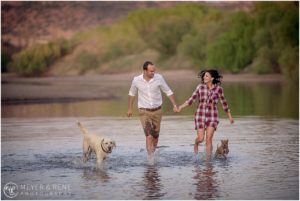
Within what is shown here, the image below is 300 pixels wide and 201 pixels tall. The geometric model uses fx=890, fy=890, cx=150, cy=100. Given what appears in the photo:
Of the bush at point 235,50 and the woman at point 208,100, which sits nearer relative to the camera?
the woman at point 208,100

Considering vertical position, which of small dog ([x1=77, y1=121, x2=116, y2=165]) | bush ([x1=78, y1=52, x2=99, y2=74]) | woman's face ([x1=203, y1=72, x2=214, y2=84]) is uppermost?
bush ([x1=78, y1=52, x2=99, y2=74])

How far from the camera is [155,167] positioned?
13.5m

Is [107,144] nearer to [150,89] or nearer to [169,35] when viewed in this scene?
[150,89]

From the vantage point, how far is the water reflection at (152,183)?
11020 mm

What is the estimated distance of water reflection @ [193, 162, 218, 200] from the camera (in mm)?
10945

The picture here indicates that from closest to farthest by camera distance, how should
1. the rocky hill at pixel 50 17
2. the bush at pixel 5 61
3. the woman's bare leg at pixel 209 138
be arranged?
the woman's bare leg at pixel 209 138 → the bush at pixel 5 61 → the rocky hill at pixel 50 17

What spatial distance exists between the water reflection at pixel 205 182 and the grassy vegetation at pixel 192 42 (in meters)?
33.5

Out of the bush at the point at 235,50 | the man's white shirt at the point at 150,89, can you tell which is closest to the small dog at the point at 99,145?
the man's white shirt at the point at 150,89

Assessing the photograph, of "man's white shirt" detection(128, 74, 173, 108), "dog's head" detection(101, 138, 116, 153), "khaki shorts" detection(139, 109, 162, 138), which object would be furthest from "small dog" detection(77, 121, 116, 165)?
"man's white shirt" detection(128, 74, 173, 108)

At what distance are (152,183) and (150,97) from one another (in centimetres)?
220

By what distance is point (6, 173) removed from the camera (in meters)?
13.0

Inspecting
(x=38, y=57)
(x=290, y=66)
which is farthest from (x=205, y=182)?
(x=38, y=57)

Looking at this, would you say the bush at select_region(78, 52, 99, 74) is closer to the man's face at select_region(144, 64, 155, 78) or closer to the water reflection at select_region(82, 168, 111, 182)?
the man's face at select_region(144, 64, 155, 78)

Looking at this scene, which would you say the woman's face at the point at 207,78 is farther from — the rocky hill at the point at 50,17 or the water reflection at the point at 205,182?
the rocky hill at the point at 50,17
